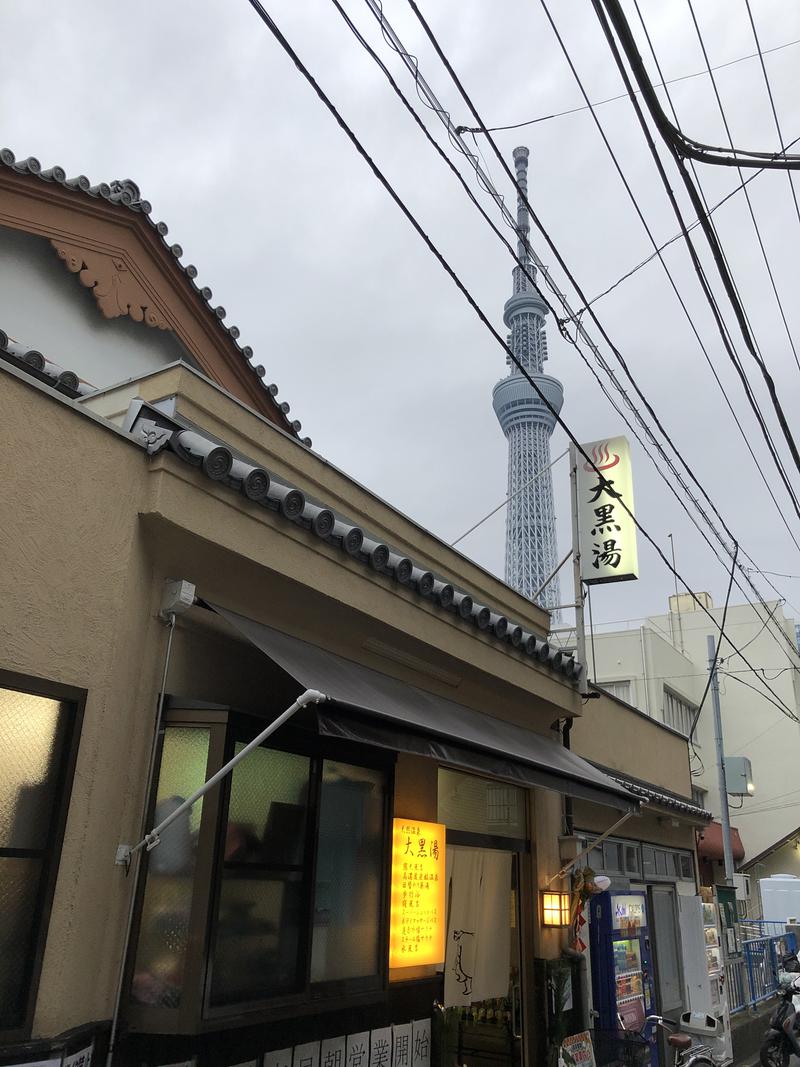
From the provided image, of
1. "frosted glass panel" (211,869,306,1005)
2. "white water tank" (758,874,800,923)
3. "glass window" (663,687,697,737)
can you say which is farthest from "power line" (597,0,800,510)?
"glass window" (663,687,697,737)

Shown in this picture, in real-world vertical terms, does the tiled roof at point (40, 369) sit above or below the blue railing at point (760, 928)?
above

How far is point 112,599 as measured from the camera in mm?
5586

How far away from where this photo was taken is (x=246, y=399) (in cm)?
1324

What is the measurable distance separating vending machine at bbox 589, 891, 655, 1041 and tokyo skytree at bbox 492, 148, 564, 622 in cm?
7068

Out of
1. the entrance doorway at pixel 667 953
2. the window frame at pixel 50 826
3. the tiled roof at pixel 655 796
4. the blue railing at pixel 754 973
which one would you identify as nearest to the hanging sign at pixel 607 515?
the tiled roof at pixel 655 796

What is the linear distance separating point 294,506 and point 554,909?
22.3ft

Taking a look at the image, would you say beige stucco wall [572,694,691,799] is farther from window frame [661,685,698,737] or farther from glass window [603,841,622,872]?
window frame [661,685,698,737]

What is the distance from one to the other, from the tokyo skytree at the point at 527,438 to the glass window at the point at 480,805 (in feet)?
239

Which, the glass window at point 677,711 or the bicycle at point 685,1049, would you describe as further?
the glass window at point 677,711

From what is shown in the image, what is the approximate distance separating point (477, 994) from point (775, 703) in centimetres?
2925

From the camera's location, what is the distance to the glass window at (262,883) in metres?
5.77

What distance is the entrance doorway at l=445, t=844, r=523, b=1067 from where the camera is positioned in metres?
9.85

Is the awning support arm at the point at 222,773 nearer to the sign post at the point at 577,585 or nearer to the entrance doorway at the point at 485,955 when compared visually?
the entrance doorway at the point at 485,955

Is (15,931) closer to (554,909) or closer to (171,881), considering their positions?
(171,881)
